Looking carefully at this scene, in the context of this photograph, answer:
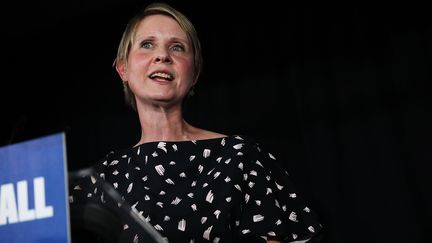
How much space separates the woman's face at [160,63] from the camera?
4.92 ft

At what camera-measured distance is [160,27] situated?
154cm

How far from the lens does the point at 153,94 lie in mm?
1493

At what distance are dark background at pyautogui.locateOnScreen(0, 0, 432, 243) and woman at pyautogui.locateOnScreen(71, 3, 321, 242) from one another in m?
1.59

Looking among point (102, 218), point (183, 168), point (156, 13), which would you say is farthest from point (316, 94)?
point (102, 218)

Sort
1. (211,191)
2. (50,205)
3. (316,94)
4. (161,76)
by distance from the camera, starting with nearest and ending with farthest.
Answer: (50,205)
(211,191)
(161,76)
(316,94)

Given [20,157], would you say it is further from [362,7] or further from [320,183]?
[362,7]

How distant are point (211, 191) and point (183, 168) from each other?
0.12m

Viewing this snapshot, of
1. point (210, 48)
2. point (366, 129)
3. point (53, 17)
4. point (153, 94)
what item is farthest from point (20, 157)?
point (53, 17)

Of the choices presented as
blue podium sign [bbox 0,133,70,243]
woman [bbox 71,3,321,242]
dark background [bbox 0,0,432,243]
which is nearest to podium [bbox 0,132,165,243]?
blue podium sign [bbox 0,133,70,243]

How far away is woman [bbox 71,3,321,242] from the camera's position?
1.30 metres

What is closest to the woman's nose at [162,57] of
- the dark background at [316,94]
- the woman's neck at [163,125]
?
the woman's neck at [163,125]

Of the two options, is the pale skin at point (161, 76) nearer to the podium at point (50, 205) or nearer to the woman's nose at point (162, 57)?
the woman's nose at point (162, 57)

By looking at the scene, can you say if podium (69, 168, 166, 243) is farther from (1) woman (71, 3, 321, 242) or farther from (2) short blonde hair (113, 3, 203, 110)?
(2) short blonde hair (113, 3, 203, 110)

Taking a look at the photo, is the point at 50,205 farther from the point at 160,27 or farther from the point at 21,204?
the point at 160,27
